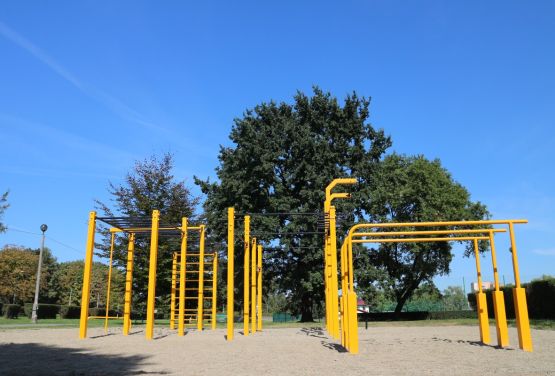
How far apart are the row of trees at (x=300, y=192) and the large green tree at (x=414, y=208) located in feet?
0.32

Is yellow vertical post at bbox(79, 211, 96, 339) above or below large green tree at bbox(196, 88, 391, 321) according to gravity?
below

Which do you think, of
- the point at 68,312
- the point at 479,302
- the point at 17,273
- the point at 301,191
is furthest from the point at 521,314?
the point at 17,273

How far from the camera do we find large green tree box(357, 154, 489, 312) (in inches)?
1262

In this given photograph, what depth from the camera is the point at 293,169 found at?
30266 millimetres

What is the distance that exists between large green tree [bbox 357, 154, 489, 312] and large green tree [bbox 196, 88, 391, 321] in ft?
8.04

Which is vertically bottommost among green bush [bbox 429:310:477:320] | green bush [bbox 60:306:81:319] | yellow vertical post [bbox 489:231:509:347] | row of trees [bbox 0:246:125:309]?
green bush [bbox 429:310:477:320]

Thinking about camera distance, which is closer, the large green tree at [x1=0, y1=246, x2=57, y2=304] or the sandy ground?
the sandy ground

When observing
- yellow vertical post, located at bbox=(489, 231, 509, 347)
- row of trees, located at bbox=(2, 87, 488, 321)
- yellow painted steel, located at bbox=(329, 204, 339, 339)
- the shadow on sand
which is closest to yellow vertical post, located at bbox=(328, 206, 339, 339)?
yellow painted steel, located at bbox=(329, 204, 339, 339)

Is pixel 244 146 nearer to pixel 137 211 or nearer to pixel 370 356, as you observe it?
pixel 137 211

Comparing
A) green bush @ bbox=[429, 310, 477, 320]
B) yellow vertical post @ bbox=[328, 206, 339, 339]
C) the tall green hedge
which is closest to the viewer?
yellow vertical post @ bbox=[328, 206, 339, 339]

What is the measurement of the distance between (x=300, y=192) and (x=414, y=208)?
1027 cm

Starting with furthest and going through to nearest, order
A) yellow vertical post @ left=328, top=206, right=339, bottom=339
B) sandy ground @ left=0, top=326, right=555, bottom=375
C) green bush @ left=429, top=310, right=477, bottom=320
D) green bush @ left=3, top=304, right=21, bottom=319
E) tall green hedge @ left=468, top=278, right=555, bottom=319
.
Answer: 1. green bush @ left=429, top=310, right=477, bottom=320
2. green bush @ left=3, top=304, right=21, bottom=319
3. tall green hedge @ left=468, top=278, right=555, bottom=319
4. yellow vertical post @ left=328, top=206, right=339, bottom=339
5. sandy ground @ left=0, top=326, right=555, bottom=375

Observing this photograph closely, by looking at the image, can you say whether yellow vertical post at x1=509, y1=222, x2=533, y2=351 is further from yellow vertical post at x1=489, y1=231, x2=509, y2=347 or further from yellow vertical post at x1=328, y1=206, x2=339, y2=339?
yellow vertical post at x1=328, y1=206, x2=339, y2=339

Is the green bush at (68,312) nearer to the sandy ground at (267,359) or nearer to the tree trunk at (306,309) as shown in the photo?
the tree trunk at (306,309)
